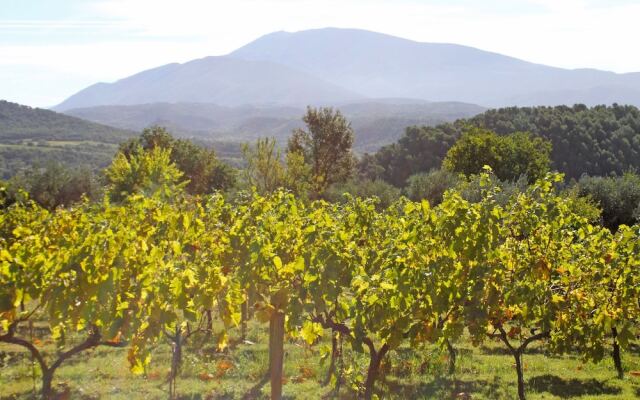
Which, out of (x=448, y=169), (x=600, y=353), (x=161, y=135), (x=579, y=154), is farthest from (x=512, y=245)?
(x=579, y=154)

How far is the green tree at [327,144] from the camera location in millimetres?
61656

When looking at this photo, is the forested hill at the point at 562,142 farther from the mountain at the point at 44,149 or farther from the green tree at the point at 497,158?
the mountain at the point at 44,149

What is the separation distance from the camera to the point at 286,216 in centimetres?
1350

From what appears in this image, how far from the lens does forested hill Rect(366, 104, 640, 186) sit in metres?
89.1

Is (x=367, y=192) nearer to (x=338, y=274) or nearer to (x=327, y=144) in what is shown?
(x=327, y=144)

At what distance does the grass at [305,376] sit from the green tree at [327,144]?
143 feet

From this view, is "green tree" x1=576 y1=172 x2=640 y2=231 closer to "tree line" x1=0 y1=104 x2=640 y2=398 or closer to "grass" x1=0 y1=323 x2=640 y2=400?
"grass" x1=0 y1=323 x2=640 y2=400

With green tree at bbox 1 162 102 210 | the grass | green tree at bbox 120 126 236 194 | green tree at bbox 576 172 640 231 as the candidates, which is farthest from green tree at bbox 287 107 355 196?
the grass

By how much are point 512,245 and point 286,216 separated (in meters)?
5.40

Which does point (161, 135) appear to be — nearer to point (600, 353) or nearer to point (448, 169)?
point (448, 169)

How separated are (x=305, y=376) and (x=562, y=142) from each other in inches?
3474

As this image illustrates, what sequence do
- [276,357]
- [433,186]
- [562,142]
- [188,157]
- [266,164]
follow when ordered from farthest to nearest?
[562,142] < [188,157] < [433,186] < [266,164] < [276,357]

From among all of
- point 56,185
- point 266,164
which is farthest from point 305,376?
point 56,185

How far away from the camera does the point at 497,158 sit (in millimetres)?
59156
